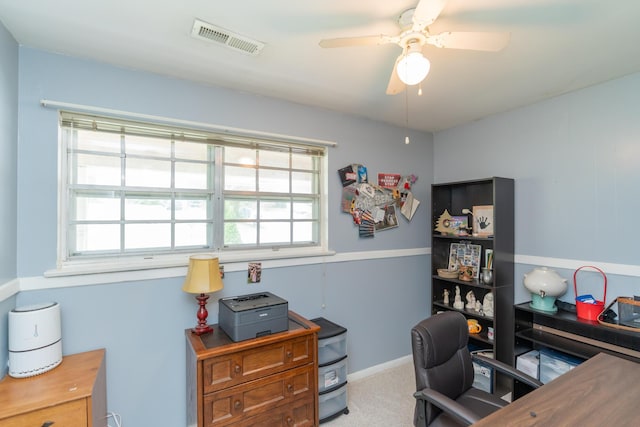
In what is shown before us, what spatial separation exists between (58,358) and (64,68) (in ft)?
5.46

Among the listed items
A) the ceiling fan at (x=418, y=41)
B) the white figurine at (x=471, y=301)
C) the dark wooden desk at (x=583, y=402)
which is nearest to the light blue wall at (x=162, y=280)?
the white figurine at (x=471, y=301)

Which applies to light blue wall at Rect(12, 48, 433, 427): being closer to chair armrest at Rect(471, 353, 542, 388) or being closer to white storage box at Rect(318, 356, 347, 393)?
white storage box at Rect(318, 356, 347, 393)

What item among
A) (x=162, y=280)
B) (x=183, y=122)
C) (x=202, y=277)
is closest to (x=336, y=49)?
(x=183, y=122)

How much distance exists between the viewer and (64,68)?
5.86ft

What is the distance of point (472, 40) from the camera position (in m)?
1.33

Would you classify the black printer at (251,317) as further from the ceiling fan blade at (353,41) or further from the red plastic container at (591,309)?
the red plastic container at (591,309)

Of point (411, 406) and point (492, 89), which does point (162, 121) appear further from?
point (411, 406)

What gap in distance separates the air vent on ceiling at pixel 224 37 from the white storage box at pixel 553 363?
2.97 meters

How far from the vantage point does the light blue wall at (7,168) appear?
1.50 metres

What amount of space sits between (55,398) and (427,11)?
2313 millimetres

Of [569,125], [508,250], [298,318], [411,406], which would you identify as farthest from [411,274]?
[569,125]

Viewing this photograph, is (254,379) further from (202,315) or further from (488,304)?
(488,304)

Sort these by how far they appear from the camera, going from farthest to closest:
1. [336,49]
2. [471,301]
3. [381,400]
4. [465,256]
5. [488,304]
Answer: [465,256]
[471,301]
[488,304]
[381,400]
[336,49]

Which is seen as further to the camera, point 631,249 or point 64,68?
point 631,249
